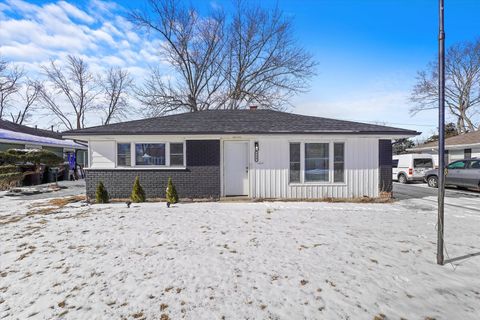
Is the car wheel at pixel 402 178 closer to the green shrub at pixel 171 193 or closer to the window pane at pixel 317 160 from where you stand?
the window pane at pixel 317 160

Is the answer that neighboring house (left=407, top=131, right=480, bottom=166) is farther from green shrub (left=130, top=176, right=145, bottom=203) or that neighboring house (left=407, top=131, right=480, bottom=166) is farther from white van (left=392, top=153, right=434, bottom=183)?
green shrub (left=130, top=176, right=145, bottom=203)

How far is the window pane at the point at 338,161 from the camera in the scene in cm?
870

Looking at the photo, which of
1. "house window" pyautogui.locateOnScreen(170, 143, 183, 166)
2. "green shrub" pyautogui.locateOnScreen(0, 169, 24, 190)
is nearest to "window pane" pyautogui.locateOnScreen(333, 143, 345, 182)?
"house window" pyautogui.locateOnScreen(170, 143, 183, 166)

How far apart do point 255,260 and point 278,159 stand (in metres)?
5.21

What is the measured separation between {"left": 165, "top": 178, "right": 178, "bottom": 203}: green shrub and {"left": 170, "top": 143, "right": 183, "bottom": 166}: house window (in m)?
0.84

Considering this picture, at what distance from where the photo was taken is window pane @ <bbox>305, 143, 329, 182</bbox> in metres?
8.67

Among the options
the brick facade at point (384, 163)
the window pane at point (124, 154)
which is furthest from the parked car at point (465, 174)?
the window pane at point (124, 154)

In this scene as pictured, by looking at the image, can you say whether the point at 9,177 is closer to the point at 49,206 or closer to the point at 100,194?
the point at 49,206

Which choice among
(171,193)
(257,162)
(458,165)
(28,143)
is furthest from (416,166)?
(28,143)

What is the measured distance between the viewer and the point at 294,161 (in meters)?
8.67

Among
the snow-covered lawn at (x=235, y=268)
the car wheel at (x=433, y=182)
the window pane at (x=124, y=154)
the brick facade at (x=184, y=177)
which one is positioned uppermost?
the window pane at (x=124, y=154)

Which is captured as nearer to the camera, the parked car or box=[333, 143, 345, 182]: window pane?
box=[333, 143, 345, 182]: window pane

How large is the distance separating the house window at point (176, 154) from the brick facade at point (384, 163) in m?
7.21

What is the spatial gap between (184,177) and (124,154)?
2.33 metres
